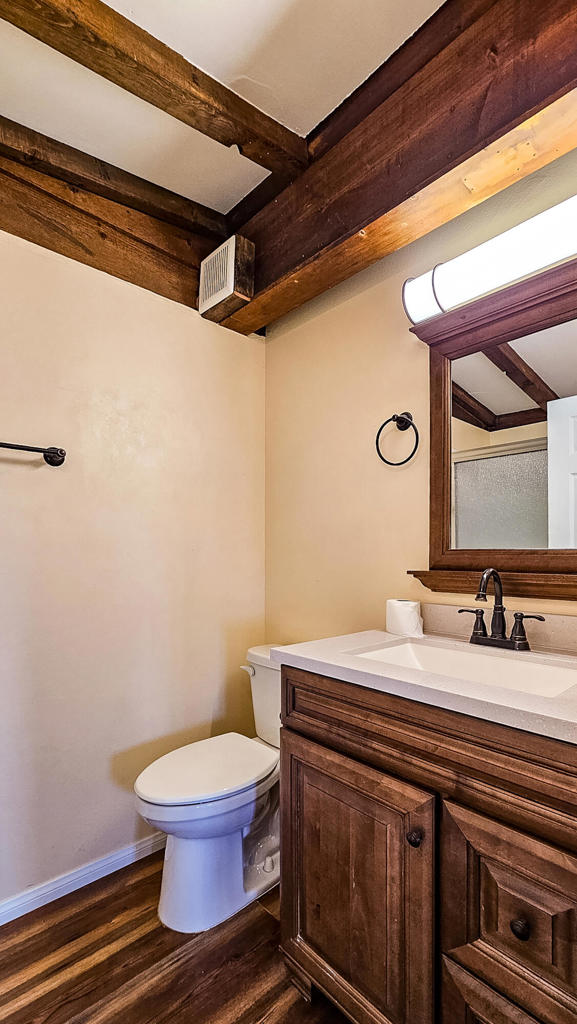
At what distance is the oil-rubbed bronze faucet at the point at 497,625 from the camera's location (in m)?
1.31

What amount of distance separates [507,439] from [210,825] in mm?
1450

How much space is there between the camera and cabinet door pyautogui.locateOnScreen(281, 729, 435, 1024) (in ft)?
3.19

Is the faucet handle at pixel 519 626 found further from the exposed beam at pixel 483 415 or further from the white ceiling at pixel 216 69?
the white ceiling at pixel 216 69

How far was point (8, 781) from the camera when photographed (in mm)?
1535

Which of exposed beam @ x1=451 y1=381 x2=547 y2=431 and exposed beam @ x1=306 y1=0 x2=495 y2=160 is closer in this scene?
exposed beam @ x1=306 y1=0 x2=495 y2=160

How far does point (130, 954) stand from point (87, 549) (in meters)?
1.21

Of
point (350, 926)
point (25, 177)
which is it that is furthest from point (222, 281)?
point (350, 926)

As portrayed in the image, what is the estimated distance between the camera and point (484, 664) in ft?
4.29

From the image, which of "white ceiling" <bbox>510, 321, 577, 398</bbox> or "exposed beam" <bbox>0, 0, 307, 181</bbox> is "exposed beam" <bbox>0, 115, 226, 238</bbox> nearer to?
"exposed beam" <bbox>0, 0, 307, 181</bbox>

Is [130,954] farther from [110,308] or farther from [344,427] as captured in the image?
[110,308]

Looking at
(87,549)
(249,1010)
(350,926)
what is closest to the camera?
(350,926)

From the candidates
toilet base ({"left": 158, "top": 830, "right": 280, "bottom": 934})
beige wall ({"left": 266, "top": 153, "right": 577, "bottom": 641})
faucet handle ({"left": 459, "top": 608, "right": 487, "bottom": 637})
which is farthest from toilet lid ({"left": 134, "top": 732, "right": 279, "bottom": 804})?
faucet handle ({"left": 459, "top": 608, "right": 487, "bottom": 637})

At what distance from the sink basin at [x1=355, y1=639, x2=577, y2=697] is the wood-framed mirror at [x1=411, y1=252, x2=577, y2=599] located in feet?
0.63

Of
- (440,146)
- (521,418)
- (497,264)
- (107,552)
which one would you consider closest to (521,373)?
(521,418)
